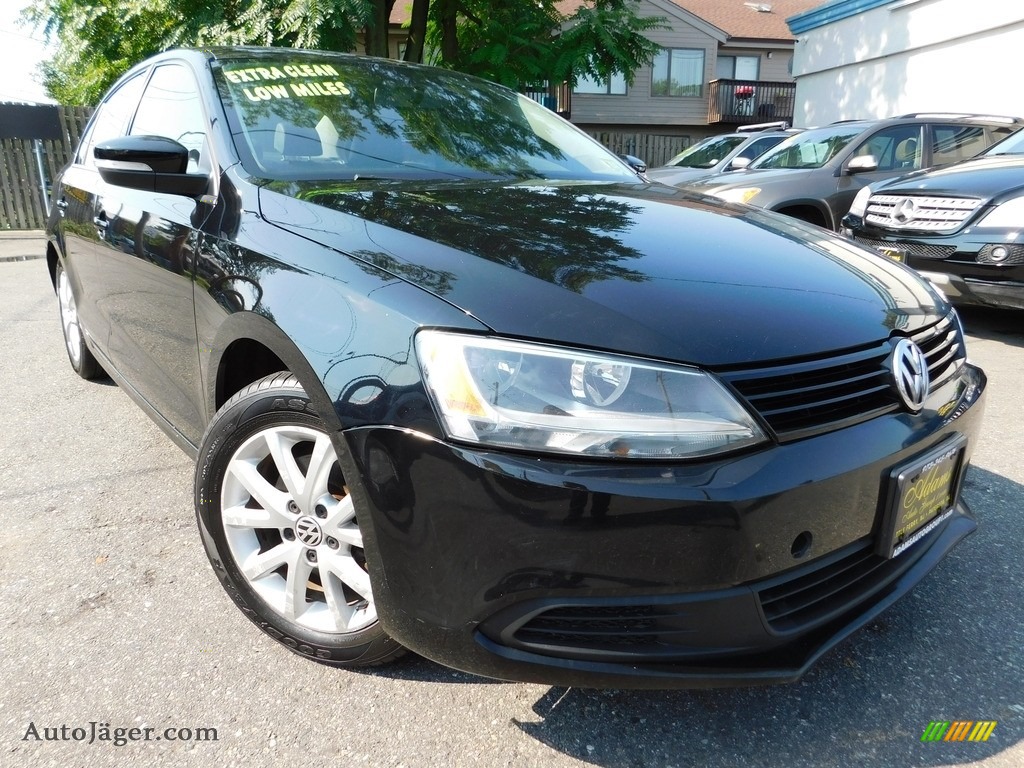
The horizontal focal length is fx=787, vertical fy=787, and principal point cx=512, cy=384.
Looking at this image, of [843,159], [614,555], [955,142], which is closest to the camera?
[614,555]

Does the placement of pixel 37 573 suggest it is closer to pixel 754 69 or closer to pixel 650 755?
pixel 650 755

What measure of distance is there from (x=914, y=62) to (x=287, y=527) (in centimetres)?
1539

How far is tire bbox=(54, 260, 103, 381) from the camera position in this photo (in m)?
4.21

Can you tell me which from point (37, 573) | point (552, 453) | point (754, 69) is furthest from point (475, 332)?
point (754, 69)

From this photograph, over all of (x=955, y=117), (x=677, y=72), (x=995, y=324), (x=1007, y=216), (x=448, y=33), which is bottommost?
(x=995, y=324)

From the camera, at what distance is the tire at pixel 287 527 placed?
5.80ft

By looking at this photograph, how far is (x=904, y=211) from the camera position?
5.39 metres

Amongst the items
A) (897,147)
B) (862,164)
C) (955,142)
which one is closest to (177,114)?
(862,164)

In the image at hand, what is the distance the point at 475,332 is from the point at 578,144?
6.58 feet

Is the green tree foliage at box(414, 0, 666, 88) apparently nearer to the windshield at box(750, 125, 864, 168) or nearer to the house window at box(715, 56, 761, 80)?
the windshield at box(750, 125, 864, 168)

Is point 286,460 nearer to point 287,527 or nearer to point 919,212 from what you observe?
point 287,527

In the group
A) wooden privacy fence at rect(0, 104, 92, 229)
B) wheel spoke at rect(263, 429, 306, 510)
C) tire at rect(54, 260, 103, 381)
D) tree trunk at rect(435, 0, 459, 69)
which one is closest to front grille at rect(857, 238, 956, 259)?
wheel spoke at rect(263, 429, 306, 510)

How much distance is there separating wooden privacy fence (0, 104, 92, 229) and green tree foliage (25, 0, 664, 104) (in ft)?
3.90

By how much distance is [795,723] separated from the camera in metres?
1.78
